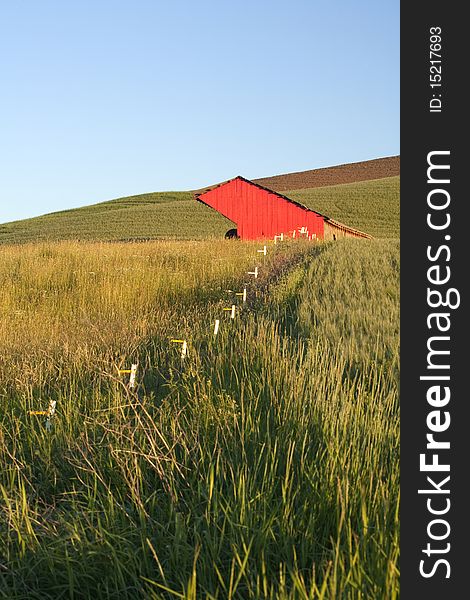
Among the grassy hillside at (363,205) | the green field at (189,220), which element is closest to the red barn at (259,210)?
the green field at (189,220)

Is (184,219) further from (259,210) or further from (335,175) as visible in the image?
(335,175)

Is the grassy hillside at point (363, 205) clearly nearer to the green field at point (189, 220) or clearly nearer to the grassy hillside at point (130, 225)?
the green field at point (189, 220)

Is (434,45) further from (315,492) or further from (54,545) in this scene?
(54,545)

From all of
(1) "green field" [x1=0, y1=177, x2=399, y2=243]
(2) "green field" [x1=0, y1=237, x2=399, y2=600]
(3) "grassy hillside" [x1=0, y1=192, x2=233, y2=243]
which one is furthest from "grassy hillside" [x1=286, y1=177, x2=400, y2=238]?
(2) "green field" [x1=0, y1=237, x2=399, y2=600]

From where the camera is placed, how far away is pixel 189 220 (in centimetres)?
6316

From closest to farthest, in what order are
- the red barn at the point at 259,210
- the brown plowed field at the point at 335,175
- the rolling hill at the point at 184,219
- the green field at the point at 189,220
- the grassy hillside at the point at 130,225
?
1. the red barn at the point at 259,210
2. the grassy hillside at the point at 130,225
3. the rolling hill at the point at 184,219
4. the green field at the point at 189,220
5. the brown plowed field at the point at 335,175

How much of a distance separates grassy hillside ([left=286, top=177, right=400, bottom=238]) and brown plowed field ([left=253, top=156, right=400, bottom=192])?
15.1 m

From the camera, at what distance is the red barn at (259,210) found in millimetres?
36938

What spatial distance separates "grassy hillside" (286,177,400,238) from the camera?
59.2m

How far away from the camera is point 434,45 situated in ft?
6.84

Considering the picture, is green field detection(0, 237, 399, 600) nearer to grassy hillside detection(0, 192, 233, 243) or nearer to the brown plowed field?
grassy hillside detection(0, 192, 233, 243)

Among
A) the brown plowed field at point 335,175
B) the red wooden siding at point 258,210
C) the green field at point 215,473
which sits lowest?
the green field at point 215,473

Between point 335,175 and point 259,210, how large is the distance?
208 feet

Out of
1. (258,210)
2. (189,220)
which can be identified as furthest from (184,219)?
(258,210)
